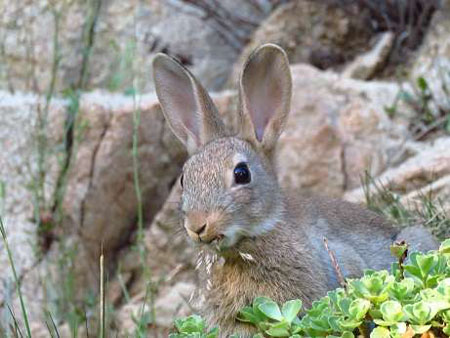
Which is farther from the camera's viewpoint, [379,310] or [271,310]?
[271,310]

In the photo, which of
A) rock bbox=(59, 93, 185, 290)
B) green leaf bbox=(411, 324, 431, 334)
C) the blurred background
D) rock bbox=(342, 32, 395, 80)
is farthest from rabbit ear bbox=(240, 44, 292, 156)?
rock bbox=(342, 32, 395, 80)

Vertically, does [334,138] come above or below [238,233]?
below

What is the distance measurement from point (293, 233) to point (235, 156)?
428 mm

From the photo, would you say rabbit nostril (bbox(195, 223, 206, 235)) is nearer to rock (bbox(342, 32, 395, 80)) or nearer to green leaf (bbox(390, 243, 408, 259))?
green leaf (bbox(390, 243, 408, 259))

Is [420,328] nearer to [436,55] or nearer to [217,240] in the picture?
[217,240]

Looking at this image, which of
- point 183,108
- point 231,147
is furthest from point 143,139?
point 231,147

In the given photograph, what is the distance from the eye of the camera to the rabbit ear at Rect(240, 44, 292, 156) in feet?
13.9

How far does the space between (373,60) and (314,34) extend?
0.63 m

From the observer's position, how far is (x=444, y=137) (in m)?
6.82

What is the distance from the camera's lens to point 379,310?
265 centimetres

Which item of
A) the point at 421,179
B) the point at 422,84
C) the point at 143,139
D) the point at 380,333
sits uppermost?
the point at 380,333

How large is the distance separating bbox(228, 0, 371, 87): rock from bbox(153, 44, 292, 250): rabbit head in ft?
12.0

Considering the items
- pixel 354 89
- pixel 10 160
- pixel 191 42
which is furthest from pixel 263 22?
pixel 10 160

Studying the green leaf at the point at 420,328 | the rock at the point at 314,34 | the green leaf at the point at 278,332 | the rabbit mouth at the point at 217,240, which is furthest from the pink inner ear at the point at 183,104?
the rock at the point at 314,34
